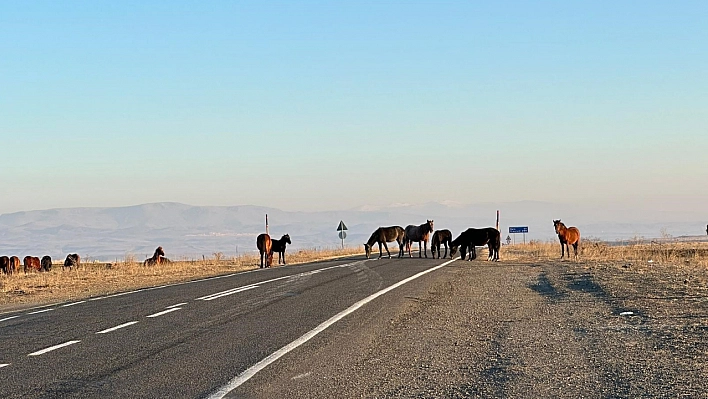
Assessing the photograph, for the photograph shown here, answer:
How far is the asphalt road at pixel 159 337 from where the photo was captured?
909cm

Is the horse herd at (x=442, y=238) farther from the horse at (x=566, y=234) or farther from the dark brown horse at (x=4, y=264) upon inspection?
the dark brown horse at (x=4, y=264)

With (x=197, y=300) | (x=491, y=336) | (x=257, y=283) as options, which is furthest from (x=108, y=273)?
(x=491, y=336)

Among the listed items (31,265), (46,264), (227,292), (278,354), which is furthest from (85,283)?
(278,354)

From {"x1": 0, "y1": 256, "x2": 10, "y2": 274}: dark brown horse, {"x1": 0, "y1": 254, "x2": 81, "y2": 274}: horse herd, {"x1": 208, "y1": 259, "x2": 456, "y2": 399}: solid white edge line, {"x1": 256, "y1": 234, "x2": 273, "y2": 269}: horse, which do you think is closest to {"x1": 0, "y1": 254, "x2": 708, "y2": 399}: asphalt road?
{"x1": 208, "y1": 259, "x2": 456, "y2": 399}: solid white edge line

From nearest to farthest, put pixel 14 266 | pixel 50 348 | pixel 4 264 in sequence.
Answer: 1. pixel 50 348
2. pixel 4 264
3. pixel 14 266

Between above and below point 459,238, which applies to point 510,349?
below

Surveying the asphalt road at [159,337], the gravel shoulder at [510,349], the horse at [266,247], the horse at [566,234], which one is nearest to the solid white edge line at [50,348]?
the asphalt road at [159,337]

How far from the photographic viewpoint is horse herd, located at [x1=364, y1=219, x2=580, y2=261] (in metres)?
37.7

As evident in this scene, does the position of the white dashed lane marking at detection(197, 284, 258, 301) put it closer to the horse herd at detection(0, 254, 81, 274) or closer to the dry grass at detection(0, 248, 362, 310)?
the dry grass at detection(0, 248, 362, 310)

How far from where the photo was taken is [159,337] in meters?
12.4

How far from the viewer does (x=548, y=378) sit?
9039 millimetres

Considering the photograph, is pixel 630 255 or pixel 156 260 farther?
pixel 156 260

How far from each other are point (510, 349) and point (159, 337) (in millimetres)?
5093

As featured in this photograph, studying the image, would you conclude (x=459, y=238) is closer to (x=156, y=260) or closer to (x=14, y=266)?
(x=156, y=260)
